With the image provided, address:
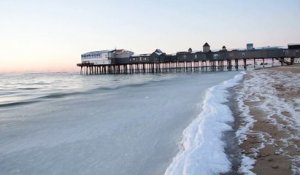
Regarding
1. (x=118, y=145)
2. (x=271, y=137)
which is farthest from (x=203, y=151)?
(x=118, y=145)

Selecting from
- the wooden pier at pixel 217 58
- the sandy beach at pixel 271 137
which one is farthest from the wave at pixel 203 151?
the wooden pier at pixel 217 58

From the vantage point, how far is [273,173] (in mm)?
5098

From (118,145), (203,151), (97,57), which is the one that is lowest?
(118,145)

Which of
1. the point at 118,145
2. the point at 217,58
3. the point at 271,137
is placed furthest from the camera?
the point at 217,58

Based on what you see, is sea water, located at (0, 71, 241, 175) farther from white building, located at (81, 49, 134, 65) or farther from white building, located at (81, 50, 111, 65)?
white building, located at (81, 50, 111, 65)

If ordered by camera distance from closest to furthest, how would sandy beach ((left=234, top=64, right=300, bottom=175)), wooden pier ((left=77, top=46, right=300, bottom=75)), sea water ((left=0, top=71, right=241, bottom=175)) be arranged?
sandy beach ((left=234, top=64, right=300, bottom=175)) < sea water ((left=0, top=71, right=241, bottom=175)) < wooden pier ((left=77, top=46, right=300, bottom=75))

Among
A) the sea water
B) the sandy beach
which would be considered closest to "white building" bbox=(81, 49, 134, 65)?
the sea water

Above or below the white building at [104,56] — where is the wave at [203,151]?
below

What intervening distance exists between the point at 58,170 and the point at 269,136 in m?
4.59

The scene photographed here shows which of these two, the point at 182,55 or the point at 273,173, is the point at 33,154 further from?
the point at 182,55

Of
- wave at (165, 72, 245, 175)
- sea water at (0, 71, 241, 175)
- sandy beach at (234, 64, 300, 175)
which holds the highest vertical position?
sandy beach at (234, 64, 300, 175)

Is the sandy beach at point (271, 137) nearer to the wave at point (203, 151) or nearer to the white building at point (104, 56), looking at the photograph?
the wave at point (203, 151)

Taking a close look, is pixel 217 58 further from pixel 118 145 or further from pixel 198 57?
pixel 118 145

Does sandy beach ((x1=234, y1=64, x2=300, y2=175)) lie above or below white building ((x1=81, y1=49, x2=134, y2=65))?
below
